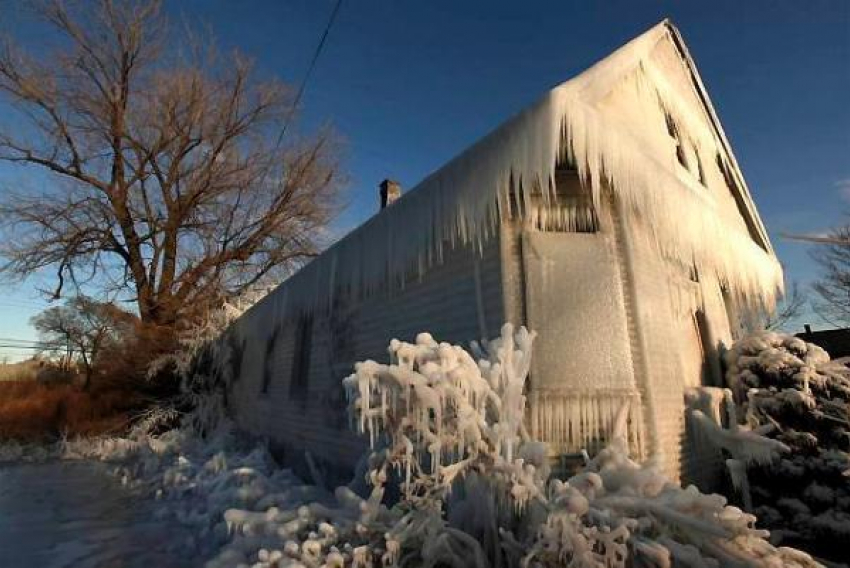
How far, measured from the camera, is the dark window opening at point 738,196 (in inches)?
377

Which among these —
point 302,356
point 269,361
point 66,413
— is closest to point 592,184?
point 302,356

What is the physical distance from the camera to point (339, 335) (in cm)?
752

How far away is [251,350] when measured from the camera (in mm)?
12078

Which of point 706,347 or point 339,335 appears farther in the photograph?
point 339,335

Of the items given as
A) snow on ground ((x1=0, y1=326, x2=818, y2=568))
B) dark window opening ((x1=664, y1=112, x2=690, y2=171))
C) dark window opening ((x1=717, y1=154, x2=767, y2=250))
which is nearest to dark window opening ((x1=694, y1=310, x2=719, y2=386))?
dark window opening ((x1=664, y1=112, x2=690, y2=171))

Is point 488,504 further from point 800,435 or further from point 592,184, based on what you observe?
point 800,435

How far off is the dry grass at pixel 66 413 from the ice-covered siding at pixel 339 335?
4.71 metres

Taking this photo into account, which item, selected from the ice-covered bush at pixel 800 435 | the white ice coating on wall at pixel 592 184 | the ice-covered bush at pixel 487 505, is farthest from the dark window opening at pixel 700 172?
the ice-covered bush at pixel 487 505

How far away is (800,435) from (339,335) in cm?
583

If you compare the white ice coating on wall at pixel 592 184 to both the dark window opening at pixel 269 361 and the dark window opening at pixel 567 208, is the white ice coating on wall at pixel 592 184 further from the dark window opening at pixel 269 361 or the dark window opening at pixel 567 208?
the dark window opening at pixel 269 361

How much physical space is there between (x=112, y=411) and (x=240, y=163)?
1053 cm

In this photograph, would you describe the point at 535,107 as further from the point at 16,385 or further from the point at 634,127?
the point at 16,385

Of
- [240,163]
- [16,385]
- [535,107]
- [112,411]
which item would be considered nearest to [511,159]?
[535,107]

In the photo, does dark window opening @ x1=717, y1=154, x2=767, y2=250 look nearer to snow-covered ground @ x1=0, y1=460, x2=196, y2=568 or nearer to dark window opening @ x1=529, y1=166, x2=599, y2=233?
dark window opening @ x1=529, y1=166, x2=599, y2=233
